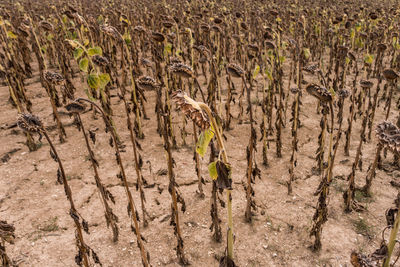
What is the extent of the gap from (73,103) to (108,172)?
85.5 inches

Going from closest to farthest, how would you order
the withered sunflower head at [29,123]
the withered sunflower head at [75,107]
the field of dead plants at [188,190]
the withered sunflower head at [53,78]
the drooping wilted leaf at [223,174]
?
the drooping wilted leaf at [223,174], the withered sunflower head at [29,123], the withered sunflower head at [75,107], the field of dead plants at [188,190], the withered sunflower head at [53,78]

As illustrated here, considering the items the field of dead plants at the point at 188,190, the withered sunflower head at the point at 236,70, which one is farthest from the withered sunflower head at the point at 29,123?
the withered sunflower head at the point at 236,70

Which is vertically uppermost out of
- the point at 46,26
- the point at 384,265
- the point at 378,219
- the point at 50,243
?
the point at 46,26

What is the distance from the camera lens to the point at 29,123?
1541 mm

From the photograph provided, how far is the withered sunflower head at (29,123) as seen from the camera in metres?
1.52

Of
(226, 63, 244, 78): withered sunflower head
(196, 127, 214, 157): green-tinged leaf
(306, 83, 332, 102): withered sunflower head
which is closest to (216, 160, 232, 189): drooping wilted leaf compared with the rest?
(196, 127, 214, 157): green-tinged leaf

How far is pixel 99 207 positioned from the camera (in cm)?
321

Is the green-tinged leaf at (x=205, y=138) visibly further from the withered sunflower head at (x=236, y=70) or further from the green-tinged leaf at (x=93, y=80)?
the green-tinged leaf at (x=93, y=80)

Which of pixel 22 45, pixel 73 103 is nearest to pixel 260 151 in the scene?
pixel 73 103

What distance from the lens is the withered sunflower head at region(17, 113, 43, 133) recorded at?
1.52 meters

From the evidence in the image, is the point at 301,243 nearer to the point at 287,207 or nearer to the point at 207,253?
the point at 287,207

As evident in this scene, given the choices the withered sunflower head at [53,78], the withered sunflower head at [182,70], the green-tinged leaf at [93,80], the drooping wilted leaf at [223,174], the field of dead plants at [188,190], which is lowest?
the field of dead plants at [188,190]

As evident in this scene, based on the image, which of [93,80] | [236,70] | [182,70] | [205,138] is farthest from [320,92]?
[93,80]

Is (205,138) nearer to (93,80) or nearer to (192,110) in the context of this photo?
(192,110)
